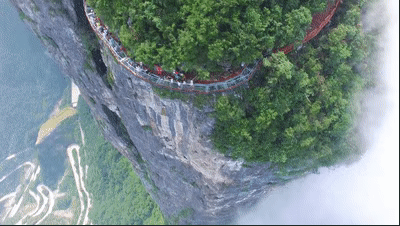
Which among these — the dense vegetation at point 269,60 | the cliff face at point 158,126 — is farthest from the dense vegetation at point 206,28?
the cliff face at point 158,126

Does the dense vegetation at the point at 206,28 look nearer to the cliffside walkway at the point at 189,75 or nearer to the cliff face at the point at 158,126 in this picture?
the cliffside walkway at the point at 189,75

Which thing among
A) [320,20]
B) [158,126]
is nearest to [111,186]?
[158,126]

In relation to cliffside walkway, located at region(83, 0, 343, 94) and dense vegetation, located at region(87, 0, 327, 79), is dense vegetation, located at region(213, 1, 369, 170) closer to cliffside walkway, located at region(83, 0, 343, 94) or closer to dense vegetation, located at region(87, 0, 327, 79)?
cliffside walkway, located at region(83, 0, 343, 94)

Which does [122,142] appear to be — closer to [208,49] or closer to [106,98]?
[106,98]

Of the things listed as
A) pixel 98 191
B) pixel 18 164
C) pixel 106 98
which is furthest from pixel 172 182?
pixel 18 164

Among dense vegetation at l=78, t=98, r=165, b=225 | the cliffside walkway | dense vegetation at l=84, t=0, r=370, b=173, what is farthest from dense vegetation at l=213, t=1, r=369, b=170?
dense vegetation at l=78, t=98, r=165, b=225
